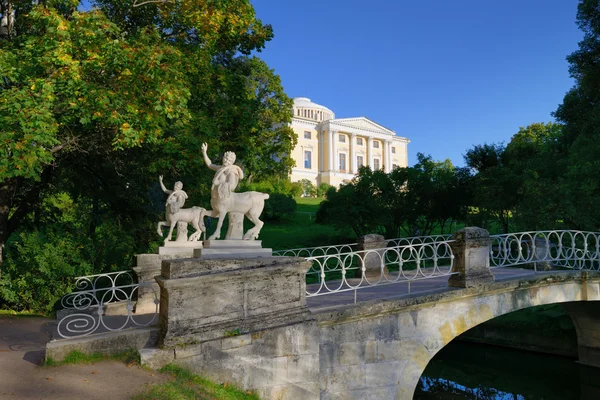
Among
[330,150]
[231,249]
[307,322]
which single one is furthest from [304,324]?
[330,150]

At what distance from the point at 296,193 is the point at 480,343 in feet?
104

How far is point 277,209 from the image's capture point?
115 ft

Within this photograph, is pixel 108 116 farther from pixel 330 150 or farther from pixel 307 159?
pixel 307 159

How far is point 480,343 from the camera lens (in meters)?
17.2

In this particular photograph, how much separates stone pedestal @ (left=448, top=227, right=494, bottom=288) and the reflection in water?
5290 millimetres

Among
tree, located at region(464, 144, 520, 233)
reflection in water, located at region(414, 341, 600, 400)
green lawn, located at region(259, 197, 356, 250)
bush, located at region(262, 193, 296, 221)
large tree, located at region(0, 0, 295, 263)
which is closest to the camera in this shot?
large tree, located at region(0, 0, 295, 263)

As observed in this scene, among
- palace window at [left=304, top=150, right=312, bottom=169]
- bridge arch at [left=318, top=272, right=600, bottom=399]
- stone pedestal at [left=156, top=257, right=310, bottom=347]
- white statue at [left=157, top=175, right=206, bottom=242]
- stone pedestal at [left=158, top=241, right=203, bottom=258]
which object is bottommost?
bridge arch at [left=318, top=272, right=600, bottom=399]

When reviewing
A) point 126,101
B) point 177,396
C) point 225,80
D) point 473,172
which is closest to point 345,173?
point 473,172

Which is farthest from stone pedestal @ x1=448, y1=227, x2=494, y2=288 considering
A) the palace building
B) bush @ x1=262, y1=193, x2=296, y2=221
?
the palace building

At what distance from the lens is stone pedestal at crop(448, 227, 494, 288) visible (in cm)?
851

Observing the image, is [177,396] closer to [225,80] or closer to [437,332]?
[437,332]

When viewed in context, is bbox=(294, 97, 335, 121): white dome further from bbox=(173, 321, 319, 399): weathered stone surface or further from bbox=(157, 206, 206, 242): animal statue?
bbox=(173, 321, 319, 399): weathered stone surface

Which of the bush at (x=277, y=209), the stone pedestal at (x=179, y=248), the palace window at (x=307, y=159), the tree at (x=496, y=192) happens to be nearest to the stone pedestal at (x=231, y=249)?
the stone pedestal at (x=179, y=248)

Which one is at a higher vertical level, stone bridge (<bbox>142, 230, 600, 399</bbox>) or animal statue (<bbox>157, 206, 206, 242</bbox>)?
animal statue (<bbox>157, 206, 206, 242</bbox>)
